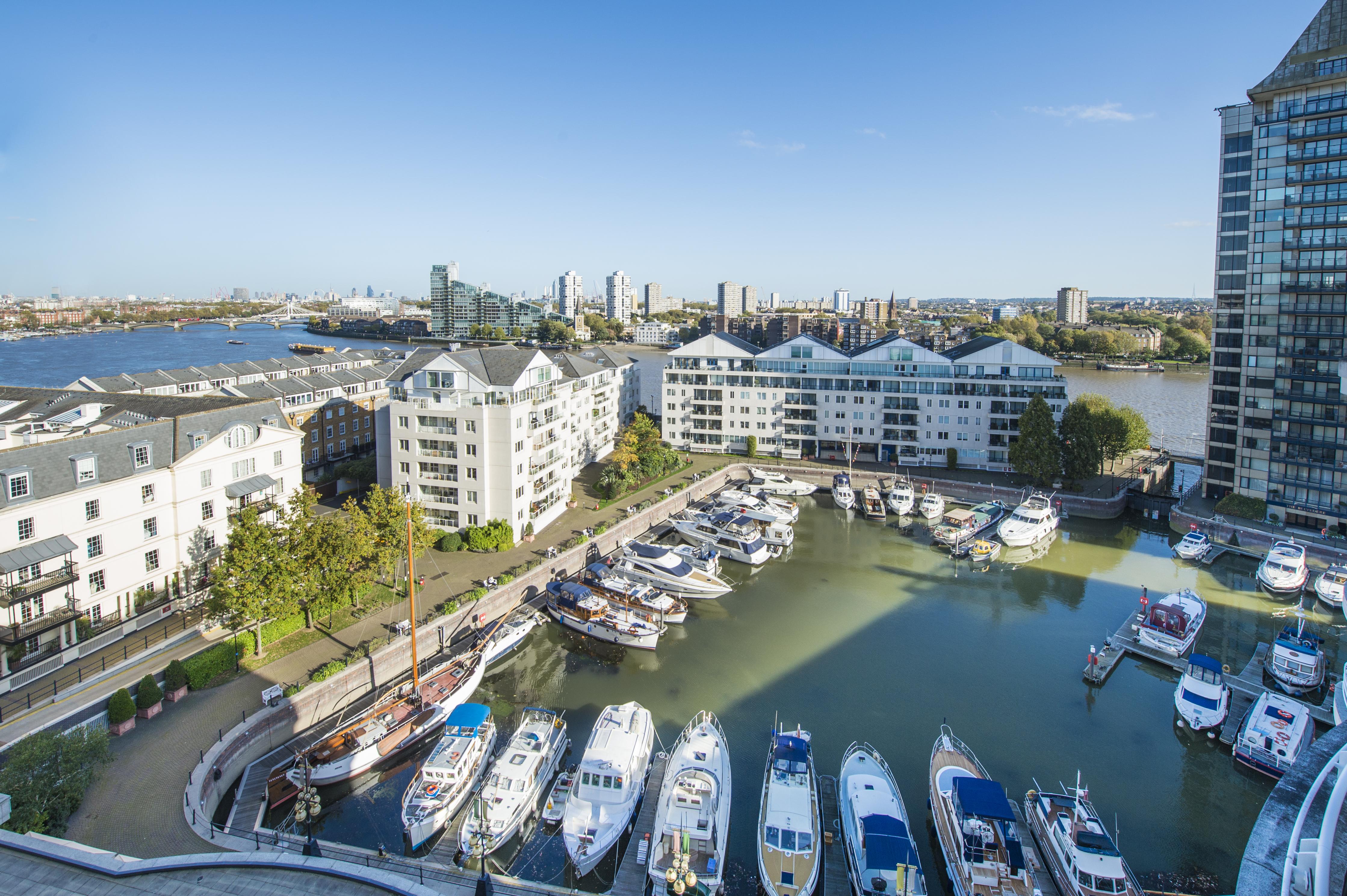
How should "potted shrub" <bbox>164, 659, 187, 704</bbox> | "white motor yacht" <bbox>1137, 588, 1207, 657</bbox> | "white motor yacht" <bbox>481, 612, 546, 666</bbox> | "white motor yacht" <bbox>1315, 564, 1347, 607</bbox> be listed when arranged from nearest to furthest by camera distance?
"potted shrub" <bbox>164, 659, 187, 704</bbox>, "white motor yacht" <bbox>481, 612, 546, 666</bbox>, "white motor yacht" <bbox>1137, 588, 1207, 657</bbox>, "white motor yacht" <bbox>1315, 564, 1347, 607</bbox>

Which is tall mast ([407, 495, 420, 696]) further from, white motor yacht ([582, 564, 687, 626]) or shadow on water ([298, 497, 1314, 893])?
white motor yacht ([582, 564, 687, 626])

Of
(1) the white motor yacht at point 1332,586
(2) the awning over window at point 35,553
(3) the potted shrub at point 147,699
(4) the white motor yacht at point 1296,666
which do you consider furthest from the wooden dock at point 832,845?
(1) the white motor yacht at point 1332,586

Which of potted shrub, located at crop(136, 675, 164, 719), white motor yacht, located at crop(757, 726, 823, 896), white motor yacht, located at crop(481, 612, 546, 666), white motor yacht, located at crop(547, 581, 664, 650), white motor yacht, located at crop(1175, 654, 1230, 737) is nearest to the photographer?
white motor yacht, located at crop(757, 726, 823, 896)

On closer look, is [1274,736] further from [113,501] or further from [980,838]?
[113,501]

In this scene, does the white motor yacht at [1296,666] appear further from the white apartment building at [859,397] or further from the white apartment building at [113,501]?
the white apartment building at [113,501]

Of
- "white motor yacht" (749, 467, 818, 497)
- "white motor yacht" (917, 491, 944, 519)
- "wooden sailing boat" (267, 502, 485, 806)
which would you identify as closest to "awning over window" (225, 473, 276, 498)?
"wooden sailing boat" (267, 502, 485, 806)

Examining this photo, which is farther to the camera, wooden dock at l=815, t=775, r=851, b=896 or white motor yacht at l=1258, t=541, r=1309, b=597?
white motor yacht at l=1258, t=541, r=1309, b=597
